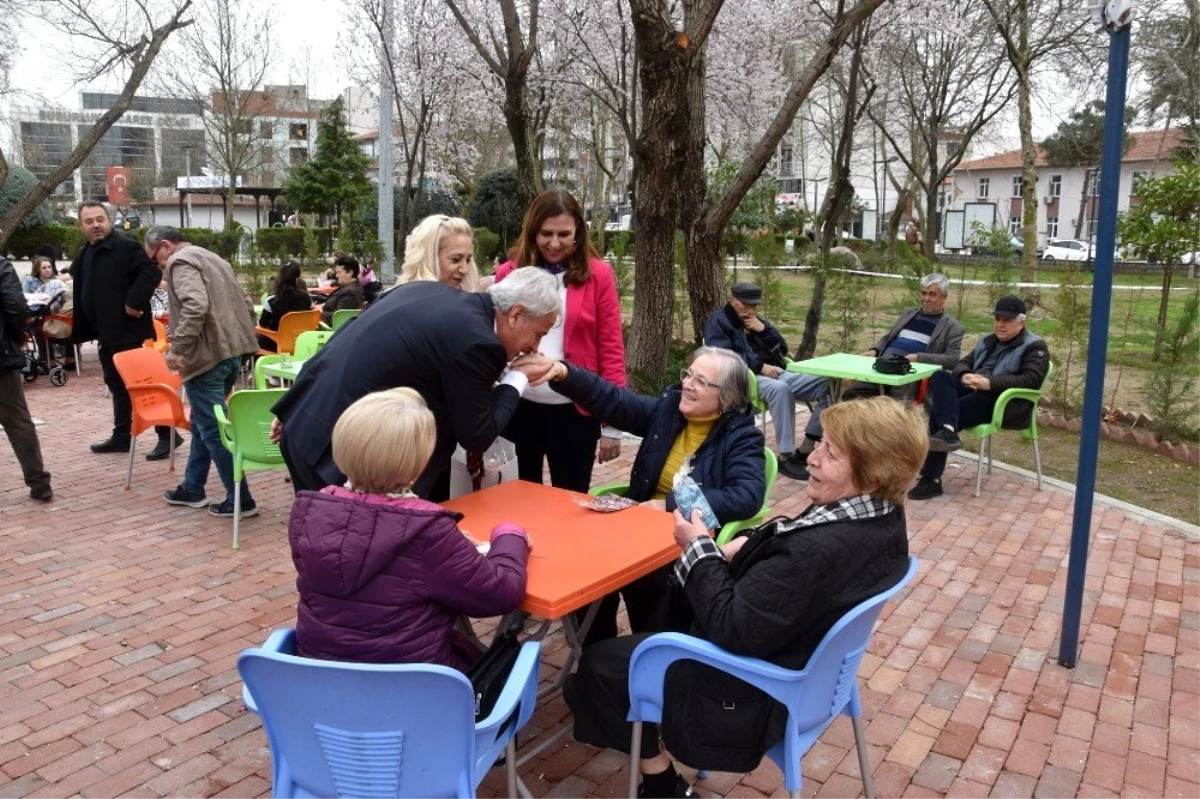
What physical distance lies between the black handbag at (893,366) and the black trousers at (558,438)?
2957 mm

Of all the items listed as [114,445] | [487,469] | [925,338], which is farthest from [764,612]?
[114,445]

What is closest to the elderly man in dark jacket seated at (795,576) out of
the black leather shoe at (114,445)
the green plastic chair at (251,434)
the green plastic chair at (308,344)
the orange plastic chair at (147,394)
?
the green plastic chair at (251,434)

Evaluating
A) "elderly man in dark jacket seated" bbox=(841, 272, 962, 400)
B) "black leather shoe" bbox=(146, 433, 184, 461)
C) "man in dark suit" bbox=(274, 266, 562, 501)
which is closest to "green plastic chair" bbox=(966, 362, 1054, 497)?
"elderly man in dark jacket seated" bbox=(841, 272, 962, 400)

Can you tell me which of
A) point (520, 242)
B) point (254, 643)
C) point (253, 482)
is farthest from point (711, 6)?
point (254, 643)

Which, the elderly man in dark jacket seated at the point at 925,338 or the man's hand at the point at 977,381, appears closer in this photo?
the man's hand at the point at 977,381

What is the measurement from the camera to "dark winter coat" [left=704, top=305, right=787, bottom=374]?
6.30m

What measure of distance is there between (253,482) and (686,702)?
468 cm

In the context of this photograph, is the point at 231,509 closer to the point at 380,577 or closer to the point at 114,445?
the point at 114,445

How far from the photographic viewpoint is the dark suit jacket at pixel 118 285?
6.56m

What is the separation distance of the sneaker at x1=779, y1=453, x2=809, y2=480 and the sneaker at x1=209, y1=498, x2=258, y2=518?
3.43 metres

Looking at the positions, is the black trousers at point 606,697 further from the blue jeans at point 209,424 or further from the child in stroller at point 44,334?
the child in stroller at point 44,334

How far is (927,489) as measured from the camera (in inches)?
236

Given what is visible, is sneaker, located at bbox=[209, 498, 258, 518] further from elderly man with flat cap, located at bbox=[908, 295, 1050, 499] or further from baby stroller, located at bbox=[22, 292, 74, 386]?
baby stroller, located at bbox=[22, 292, 74, 386]

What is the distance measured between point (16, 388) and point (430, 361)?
4.15m
